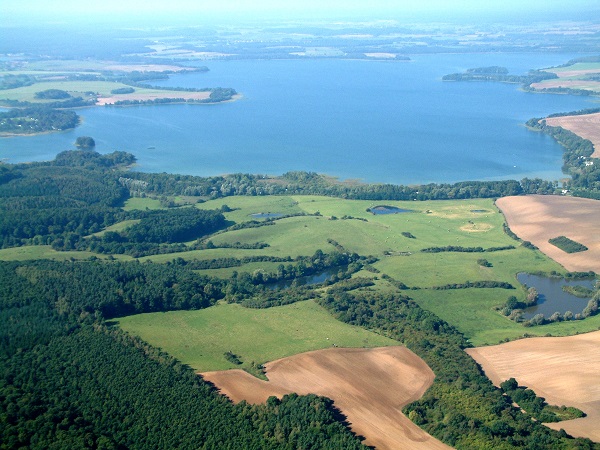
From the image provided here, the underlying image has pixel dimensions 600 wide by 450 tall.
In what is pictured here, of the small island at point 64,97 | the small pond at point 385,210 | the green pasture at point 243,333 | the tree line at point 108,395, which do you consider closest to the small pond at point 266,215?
the small pond at point 385,210

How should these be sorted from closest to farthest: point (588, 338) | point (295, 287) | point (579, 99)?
point (588, 338)
point (295, 287)
point (579, 99)

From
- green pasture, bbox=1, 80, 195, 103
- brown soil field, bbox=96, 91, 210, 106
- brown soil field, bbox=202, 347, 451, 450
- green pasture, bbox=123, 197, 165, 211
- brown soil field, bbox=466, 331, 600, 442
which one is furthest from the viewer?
brown soil field, bbox=96, 91, 210, 106

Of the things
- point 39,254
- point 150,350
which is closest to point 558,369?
point 150,350

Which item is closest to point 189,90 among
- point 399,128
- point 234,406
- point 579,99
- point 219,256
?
point 399,128

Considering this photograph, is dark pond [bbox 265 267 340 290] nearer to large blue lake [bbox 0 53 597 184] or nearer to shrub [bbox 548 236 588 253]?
shrub [bbox 548 236 588 253]

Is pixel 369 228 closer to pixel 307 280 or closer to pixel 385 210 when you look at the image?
pixel 385 210

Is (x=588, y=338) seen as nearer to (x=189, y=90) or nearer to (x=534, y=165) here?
(x=534, y=165)

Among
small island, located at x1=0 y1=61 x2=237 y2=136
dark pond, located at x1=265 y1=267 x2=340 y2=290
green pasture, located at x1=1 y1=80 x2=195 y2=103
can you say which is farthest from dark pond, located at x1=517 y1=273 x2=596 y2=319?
green pasture, located at x1=1 y1=80 x2=195 y2=103

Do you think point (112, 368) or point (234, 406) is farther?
point (112, 368)
